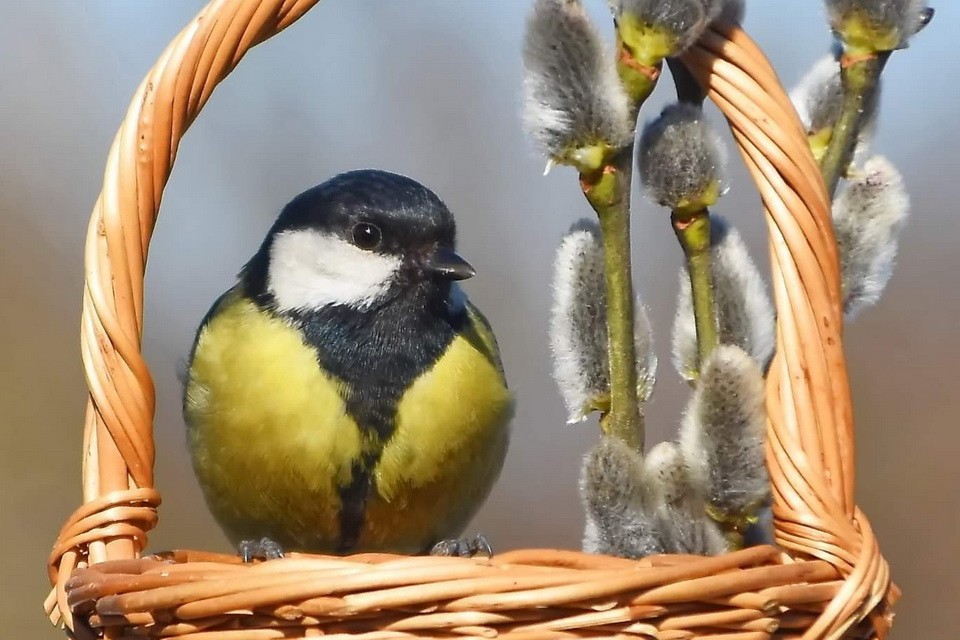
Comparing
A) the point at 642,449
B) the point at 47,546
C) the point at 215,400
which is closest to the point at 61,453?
the point at 47,546

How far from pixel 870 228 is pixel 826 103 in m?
0.10

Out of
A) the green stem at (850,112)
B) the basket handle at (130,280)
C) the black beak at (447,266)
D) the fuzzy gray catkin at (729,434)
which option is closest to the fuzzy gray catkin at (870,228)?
the green stem at (850,112)

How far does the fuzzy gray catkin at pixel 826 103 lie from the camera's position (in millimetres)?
787

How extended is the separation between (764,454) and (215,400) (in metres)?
0.50

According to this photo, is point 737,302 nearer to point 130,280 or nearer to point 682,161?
point 682,161

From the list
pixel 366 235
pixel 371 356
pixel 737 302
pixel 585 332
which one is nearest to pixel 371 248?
pixel 366 235

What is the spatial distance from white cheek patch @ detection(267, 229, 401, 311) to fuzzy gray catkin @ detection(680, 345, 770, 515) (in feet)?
1.22

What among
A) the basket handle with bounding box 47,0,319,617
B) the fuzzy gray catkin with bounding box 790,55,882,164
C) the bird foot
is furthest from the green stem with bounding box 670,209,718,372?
the basket handle with bounding box 47,0,319,617

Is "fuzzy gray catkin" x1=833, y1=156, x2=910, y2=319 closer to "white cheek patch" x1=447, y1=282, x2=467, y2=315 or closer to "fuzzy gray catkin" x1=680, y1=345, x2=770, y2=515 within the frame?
"fuzzy gray catkin" x1=680, y1=345, x2=770, y2=515

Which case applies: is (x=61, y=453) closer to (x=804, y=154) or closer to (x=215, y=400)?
(x=215, y=400)

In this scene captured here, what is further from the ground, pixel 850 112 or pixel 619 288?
pixel 850 112

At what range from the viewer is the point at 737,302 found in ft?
2.56

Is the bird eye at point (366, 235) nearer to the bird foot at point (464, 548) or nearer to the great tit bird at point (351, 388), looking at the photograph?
the great tit bird at point (351, 388)

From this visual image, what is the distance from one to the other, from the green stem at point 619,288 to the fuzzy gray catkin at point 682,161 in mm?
19
